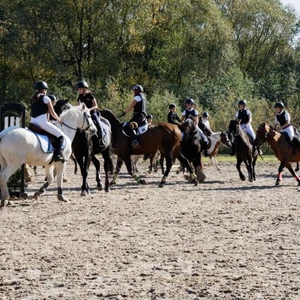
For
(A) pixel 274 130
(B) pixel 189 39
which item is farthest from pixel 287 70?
(A) pixel 274 130

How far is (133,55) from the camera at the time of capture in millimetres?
58188

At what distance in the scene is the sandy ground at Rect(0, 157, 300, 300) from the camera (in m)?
8.28

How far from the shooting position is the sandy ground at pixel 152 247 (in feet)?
27.2

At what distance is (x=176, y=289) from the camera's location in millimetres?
8211

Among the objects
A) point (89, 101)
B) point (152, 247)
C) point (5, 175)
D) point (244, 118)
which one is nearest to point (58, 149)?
point (5, 175)

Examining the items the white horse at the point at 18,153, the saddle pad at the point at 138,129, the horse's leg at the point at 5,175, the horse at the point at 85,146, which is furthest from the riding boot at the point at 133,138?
the horse's leg at the point at 5,175

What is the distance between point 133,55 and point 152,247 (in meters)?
48.3

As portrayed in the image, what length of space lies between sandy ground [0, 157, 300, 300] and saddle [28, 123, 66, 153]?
1.28 m

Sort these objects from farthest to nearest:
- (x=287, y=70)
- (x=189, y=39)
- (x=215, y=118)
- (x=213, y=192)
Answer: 1. (x=287, y=70)
2. (x=189, y=39)
3. (x=215, y=118)
4. (x=213, y=192)

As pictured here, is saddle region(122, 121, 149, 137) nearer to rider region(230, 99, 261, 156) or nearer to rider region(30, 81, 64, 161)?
rider region(230, 99, 261, 156)

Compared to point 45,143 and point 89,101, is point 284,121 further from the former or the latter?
point 45,143

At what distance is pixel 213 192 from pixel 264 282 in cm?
1080

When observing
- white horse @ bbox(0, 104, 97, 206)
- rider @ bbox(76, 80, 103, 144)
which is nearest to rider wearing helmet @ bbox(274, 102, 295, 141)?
rider @ bbox(76, 80, 103, 144)

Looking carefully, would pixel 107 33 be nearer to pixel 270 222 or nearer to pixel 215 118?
pixel 215 118
